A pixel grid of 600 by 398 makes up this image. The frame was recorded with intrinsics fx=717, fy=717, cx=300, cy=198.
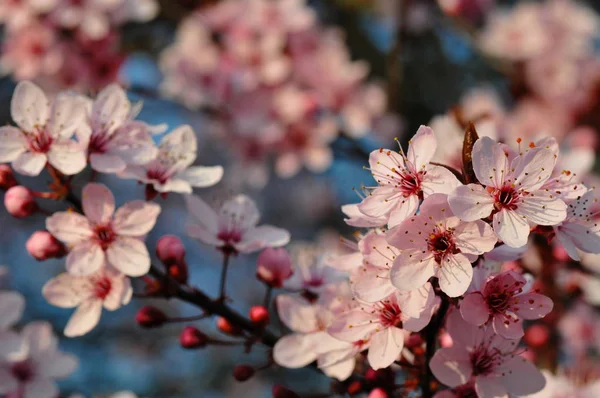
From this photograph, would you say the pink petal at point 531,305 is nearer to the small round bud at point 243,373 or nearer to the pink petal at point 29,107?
the small round bud at point 243,373

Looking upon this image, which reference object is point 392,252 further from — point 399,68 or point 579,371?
point 399,68

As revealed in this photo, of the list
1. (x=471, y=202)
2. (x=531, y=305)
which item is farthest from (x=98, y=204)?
(x=531, y=305)

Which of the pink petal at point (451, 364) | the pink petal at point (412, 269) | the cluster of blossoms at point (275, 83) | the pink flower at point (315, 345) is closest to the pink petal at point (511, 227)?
the pink petal at point (412, 269)

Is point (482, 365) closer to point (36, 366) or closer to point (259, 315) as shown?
point (259, 315)

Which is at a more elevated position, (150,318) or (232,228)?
(232,228)

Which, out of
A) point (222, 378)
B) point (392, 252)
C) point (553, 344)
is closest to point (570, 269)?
point (553, 344)

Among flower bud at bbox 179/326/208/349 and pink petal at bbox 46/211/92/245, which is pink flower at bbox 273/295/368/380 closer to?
flower bud at bbox 179/326/208/349
